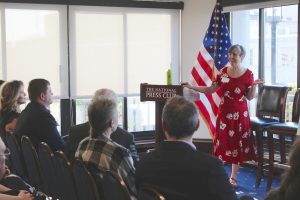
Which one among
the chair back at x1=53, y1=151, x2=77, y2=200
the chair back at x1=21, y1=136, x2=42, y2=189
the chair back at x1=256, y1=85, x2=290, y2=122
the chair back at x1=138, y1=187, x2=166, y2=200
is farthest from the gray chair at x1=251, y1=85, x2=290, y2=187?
the chair back at x1=138, y1=187, x2=166, y2=200

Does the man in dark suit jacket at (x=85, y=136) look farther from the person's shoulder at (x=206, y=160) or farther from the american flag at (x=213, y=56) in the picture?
the american flag at (x=213, y=56)

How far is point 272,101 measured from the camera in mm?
5273

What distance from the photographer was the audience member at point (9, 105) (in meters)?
4.36

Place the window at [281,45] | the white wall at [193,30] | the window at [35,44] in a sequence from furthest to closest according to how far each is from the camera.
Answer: the white wall at [193,30]
the window at [35,44]
the window at [281,45]

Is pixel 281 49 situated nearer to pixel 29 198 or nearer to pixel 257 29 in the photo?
pixel 257 29

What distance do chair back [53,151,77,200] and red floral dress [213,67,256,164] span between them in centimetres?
249

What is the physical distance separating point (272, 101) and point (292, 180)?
3976 mm

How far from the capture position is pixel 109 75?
265 inches

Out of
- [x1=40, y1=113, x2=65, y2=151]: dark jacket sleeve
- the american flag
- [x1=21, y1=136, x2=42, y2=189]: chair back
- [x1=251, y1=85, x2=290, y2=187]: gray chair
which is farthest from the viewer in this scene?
the american flag

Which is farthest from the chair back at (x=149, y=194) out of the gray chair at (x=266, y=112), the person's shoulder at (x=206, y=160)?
the gray chair at (x=266, y=112)

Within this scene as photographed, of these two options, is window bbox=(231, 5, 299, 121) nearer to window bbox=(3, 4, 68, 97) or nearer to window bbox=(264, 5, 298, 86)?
window bbox=(264, 5, 298, 86)

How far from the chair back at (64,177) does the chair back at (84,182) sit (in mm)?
165

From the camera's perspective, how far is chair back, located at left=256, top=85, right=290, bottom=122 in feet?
17.0

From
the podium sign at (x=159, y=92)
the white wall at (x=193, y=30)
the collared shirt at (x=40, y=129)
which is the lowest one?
the collared shirt at (x=40, y=129)
